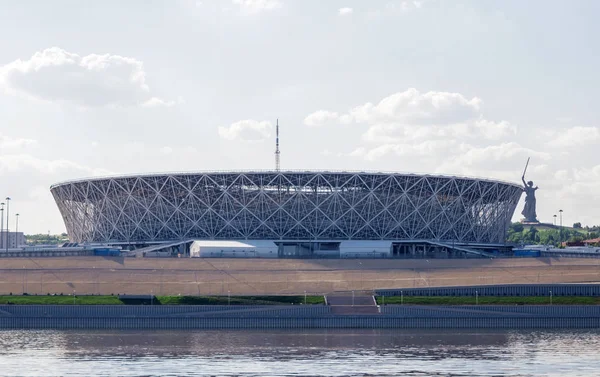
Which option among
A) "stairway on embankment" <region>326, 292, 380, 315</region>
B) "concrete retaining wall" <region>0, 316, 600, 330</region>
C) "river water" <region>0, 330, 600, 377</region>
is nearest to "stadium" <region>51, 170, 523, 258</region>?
"stairway on embankment" <region>326, 292, 380, 315</region>

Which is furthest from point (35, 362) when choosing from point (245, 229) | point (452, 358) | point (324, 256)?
point (245, 229)

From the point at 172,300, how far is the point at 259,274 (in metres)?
15.5

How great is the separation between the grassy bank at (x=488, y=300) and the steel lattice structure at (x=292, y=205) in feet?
127

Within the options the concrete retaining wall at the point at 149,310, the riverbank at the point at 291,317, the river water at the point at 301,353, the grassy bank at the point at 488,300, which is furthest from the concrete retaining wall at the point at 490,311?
the concrete retaining wall at the point at 149,310

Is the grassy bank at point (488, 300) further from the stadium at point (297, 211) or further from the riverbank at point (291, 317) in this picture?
the stadium at point (297, 211)

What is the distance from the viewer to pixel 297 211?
365ft

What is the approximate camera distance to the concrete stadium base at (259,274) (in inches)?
3061

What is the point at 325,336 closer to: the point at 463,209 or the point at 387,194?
the point at 387,194

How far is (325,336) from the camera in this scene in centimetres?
5878

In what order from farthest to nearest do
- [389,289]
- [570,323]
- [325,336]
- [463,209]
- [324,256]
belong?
[463,209]
[324,256]
[389,289]
[570,323]
[325,336]

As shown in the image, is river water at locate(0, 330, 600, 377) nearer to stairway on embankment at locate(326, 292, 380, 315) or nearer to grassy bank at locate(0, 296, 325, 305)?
stairway on embankment at locate(326, 292, 380, 315)

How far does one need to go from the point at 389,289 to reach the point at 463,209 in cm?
4534

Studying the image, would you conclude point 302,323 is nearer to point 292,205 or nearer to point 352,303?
point 352,303

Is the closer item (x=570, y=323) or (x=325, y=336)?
(x=325, y=336)
